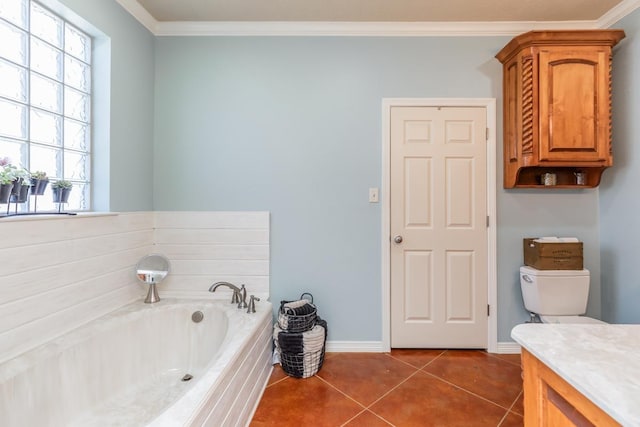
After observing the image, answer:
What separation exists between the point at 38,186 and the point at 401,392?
7.47 feet

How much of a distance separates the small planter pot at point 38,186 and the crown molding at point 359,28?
4.76 ft

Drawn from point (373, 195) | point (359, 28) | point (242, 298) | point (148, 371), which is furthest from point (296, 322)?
point (359, 28)

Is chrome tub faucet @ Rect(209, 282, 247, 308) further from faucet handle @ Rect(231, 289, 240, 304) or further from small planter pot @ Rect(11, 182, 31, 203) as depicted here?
small planter pot @ Rect(11, 182, 31, 203)

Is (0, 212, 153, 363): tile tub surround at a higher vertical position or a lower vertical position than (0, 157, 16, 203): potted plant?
lower

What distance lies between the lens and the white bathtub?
114 cm

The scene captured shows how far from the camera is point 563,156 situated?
1.97 meters

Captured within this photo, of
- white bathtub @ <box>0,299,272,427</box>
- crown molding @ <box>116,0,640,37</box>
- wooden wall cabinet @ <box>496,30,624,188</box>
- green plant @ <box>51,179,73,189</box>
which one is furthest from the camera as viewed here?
crown molding @ <box>116,0,640,37</box>

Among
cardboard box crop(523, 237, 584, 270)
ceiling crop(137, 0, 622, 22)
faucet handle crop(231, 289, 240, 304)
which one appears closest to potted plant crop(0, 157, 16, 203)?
faucet handle crop(231, 289, 240, 304)

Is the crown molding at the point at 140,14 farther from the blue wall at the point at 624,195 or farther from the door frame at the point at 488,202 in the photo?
the blue wall at the point at 624,195

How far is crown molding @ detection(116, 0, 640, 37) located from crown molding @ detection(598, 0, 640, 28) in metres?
0.03

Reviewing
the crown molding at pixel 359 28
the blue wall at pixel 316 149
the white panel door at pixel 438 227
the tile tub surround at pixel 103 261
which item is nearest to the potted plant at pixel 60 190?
the tile tub surround at pixel 103 261

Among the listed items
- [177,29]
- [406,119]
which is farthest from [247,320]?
[177,29]

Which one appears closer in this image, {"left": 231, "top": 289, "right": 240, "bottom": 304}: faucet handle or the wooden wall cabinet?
the wooden wall cabinet

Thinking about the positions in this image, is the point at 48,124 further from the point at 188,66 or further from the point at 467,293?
the point at 467,293
